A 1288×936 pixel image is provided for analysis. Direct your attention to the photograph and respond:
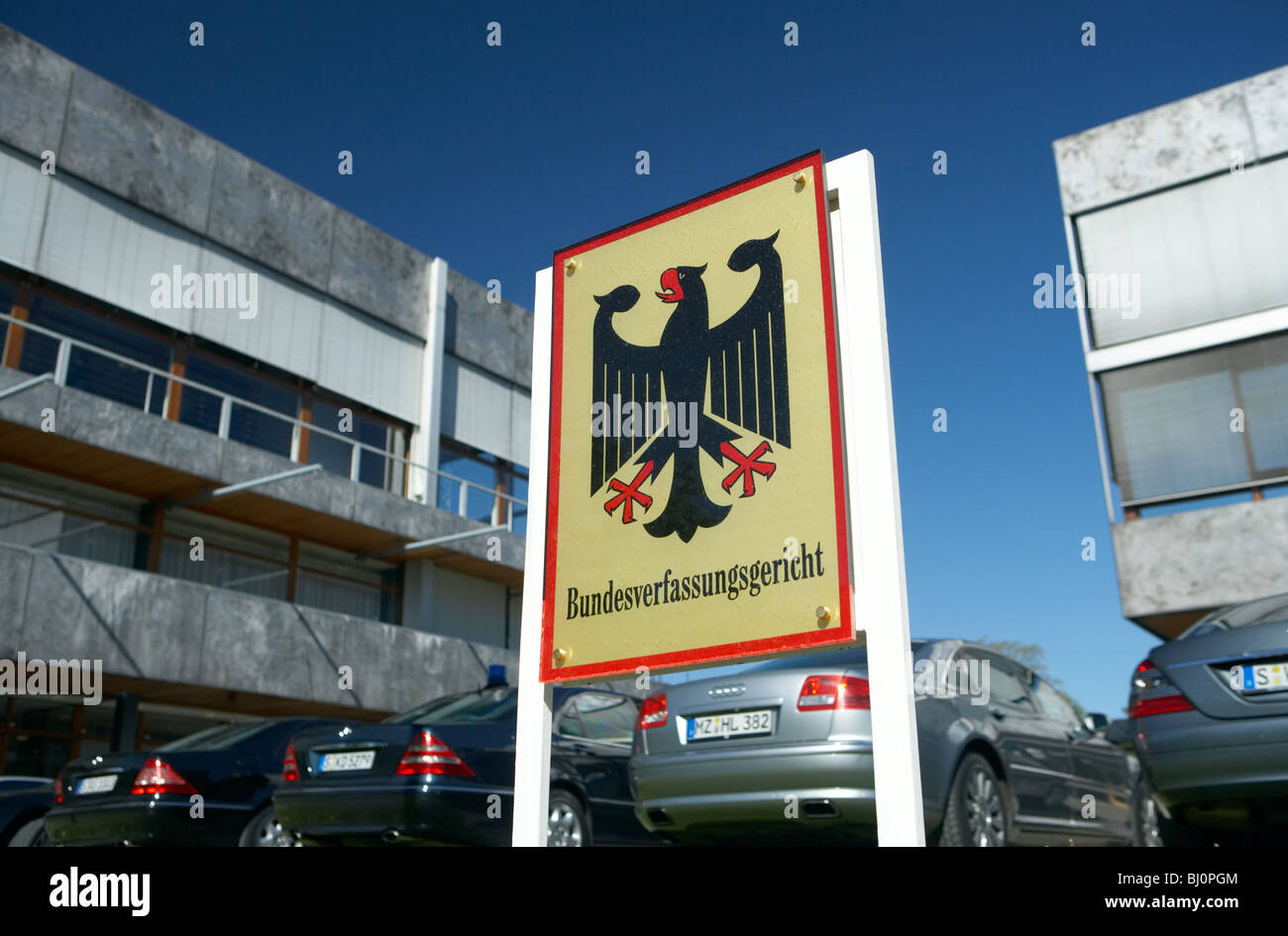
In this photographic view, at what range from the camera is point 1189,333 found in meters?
18.2

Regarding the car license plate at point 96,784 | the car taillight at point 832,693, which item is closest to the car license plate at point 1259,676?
the car taillight at point 832,693

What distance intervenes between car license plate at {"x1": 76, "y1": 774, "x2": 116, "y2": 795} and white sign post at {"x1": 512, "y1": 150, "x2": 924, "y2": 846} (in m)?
5.29

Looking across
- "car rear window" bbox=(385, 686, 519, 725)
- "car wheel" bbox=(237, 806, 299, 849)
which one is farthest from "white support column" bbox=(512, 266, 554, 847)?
"car wheel" bbox=(237, 806, 299, 849)

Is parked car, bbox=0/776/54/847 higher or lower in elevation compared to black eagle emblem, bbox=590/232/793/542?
lower

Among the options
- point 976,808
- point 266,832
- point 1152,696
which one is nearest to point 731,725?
point 976,808

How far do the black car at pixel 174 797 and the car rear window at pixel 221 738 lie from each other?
0.07 ft

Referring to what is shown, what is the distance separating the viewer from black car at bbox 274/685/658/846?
691cm

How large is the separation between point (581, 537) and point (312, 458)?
20.5 meters

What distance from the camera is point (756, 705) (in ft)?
19.2

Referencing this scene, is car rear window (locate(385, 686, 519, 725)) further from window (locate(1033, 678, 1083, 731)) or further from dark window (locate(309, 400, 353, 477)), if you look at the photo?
dark window (locate(309, 400, 353, 477))

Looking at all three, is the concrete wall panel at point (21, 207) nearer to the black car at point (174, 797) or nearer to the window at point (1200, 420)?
the black car at point (174, 797)

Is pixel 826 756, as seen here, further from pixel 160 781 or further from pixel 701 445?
pixel 160 781
